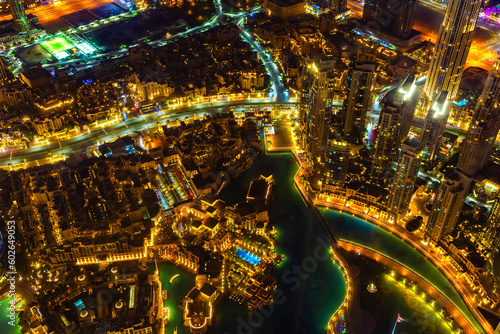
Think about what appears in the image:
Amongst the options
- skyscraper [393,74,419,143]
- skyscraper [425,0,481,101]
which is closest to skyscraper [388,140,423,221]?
skyscraper [393,74,419,143]

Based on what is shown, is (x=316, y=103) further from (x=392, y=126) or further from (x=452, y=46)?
(x=452, y=46)

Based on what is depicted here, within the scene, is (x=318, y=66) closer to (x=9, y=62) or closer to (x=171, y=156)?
(x=171, y=156)

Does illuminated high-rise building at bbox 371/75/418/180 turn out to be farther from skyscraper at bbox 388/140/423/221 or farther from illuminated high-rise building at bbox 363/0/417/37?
illuminated high-rise building at bbox 363/0/417/37

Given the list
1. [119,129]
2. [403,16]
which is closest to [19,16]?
[119,129]

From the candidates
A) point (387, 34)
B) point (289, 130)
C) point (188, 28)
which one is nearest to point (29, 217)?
point (289, 130)

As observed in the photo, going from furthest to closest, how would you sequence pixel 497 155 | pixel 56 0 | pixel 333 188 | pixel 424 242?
pixel 56 0, pixel 497 155, pixel 333 188, pixel 424 242

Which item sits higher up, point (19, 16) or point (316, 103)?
point (316, 103)

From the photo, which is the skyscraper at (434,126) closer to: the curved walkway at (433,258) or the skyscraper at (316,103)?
the curved walkway at (433,258)
